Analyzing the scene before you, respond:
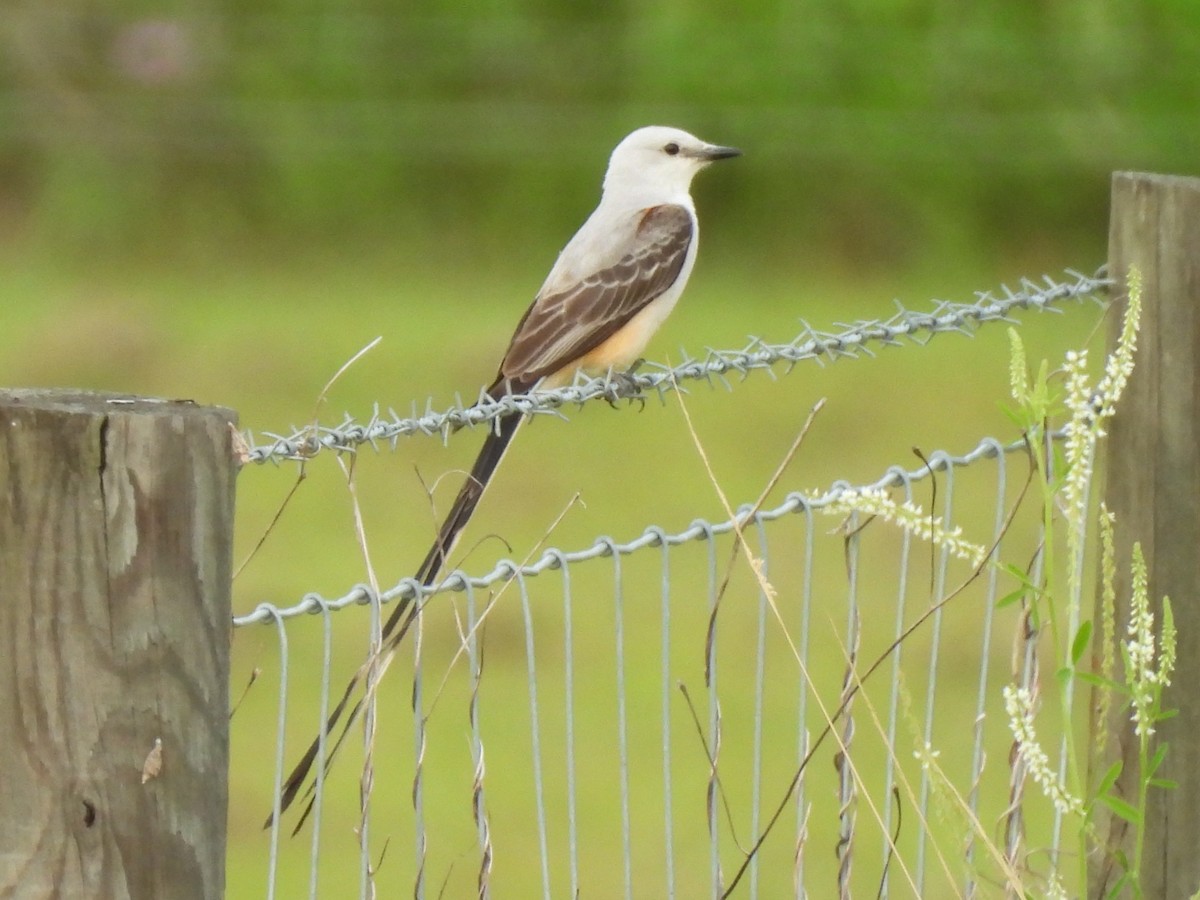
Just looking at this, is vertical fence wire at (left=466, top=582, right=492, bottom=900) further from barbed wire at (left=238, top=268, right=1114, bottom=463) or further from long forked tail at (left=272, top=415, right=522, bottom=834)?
barbed wire at (left=238, top=268, right=1114, bottom=463)

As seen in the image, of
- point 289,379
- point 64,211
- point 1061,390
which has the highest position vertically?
point 64,211

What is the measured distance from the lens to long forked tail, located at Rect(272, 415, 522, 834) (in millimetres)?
2412

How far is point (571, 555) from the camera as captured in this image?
267 cm

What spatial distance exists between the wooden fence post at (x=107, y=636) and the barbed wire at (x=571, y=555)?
0.21 metres

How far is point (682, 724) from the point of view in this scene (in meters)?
8.56

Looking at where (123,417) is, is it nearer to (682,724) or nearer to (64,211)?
(682,724)

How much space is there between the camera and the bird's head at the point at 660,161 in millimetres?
6078

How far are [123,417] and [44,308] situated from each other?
14.4 meters

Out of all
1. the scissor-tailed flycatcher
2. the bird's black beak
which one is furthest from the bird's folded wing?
Answer: the bird's black beak

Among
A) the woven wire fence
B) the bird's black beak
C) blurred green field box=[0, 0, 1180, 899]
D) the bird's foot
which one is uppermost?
blurred green field box=[0, 0, 1180, 899]

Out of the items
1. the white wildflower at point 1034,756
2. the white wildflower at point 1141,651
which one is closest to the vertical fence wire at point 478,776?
the white wildflower at point 1034,756

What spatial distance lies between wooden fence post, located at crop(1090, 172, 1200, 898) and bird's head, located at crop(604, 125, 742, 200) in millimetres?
3134

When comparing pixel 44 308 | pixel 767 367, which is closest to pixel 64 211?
pixel 44 308

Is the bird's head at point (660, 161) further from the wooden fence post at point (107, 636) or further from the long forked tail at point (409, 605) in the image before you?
the wooden fence post at point (107, 636)
